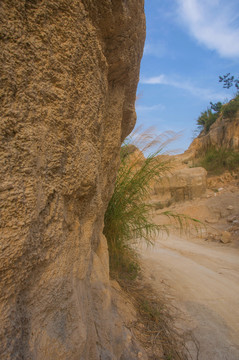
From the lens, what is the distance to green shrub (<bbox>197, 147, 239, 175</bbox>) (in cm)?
1141

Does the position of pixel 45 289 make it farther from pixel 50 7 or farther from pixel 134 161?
pixel 134 161

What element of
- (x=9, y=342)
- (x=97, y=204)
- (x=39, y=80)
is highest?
(x=39, y=80)

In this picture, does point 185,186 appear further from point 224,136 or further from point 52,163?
point 52,163

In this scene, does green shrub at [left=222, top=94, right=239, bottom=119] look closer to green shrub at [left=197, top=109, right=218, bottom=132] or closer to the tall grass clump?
green shrub at [left=197, top=109, right=218, bottom=132]

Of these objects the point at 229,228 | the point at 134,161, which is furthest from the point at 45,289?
the point at 229,228

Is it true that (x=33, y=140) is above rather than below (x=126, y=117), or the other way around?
below

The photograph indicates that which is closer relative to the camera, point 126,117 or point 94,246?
point 94,246

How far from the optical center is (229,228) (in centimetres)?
661

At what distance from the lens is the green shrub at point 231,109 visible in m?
13.0

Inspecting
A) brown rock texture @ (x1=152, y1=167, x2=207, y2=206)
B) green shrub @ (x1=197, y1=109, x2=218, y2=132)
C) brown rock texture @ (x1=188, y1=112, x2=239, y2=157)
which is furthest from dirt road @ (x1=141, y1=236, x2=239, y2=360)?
green shrub @ (x1=197, y1=109, x2=218, y2=132)

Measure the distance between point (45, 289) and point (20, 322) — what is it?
13 centimetres

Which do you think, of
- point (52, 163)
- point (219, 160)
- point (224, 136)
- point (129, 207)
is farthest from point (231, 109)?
point (52, 163)

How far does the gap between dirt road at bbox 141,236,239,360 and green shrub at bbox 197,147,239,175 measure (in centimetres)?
836

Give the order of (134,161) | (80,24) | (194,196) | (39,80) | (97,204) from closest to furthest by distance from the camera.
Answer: (39,80), (80,24), (97,204), (134,161), (194,196)
